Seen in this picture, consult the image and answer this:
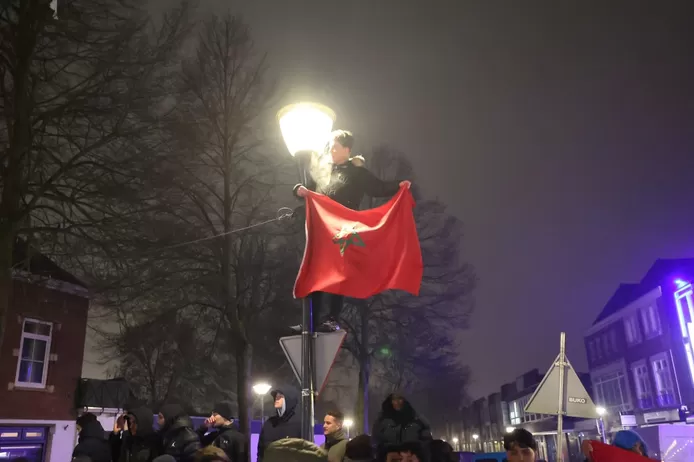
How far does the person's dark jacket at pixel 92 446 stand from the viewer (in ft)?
21.9

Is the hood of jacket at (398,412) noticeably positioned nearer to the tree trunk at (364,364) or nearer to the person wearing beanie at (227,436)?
the person wearing beanie at (227,436)

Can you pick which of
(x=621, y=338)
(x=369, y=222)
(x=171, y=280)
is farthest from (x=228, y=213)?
(x=621, y=338)

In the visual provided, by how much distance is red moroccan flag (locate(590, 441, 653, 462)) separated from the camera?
455 cm

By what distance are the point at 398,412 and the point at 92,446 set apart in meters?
3.83

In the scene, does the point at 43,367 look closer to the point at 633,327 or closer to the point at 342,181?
the point at 342,181

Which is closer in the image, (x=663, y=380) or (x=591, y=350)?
(x=663, y=380)

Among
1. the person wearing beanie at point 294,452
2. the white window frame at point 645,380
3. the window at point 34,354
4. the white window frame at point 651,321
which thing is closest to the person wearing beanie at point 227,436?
the person wearing beanie at point 294,452

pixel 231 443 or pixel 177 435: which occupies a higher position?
pixel 177 435

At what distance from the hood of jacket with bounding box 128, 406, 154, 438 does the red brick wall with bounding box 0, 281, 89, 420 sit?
13.1 metres

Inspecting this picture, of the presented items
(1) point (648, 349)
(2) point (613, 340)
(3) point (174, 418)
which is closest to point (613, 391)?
(2) point (613, 340)

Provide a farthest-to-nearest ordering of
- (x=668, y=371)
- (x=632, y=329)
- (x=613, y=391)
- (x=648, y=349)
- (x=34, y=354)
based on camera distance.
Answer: (x=613, y=391) → (x=632, y=329) → (x=648, y=349) → (x=668, y=371) → (x=34, y=354)

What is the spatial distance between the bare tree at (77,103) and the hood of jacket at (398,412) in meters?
6.96

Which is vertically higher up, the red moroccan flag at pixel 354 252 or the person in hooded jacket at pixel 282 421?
the red moroccan flag at pixel 354 252

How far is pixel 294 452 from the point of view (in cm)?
273
